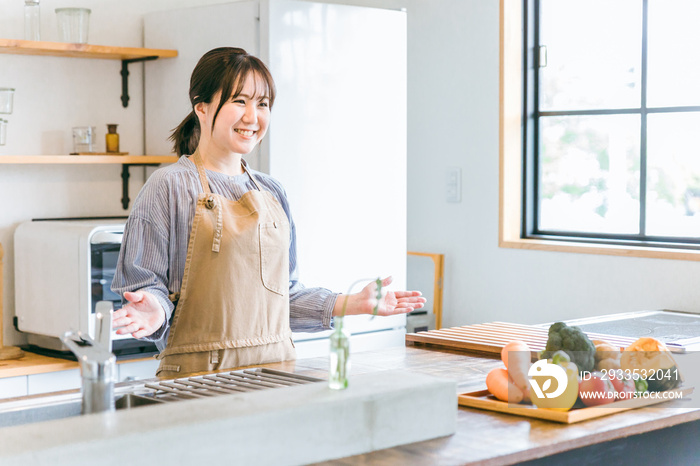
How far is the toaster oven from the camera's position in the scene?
3.10m

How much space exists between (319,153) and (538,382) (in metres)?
1.87

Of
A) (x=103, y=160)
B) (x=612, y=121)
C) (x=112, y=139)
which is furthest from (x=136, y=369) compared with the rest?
(x=612, y=121)

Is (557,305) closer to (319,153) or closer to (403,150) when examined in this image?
(403,150)

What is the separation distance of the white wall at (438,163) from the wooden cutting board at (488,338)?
964mm

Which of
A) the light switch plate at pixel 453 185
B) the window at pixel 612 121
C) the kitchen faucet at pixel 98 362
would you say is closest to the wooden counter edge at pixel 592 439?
the kitchen faucet at pixel 98 362

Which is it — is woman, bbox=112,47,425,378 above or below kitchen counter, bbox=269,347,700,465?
above

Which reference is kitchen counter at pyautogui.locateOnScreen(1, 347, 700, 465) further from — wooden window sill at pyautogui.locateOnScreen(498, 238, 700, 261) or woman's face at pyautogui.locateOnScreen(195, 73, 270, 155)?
wooden window sill at pyautogui.locateOnScreen(498, 238, 700, 261)

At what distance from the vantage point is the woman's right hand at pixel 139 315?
5.88 feet

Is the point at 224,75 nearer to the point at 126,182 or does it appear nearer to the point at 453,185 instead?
the point at 126,182

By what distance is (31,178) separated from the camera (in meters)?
3.49

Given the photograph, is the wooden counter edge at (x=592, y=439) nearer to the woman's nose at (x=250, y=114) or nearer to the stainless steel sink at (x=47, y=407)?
the stainless steel sink at (x=47, y=407)

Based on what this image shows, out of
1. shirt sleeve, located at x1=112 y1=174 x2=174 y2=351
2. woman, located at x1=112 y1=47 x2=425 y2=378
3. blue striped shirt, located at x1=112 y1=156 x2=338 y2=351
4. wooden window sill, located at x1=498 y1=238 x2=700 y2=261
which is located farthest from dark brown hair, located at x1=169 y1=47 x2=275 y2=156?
wooden window sill, located at x1=498 y1=238 x2=700 y2=261

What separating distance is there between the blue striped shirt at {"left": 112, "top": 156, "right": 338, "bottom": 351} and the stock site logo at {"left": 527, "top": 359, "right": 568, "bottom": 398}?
69cm

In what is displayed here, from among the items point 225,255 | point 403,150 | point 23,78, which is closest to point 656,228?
point 403,150
